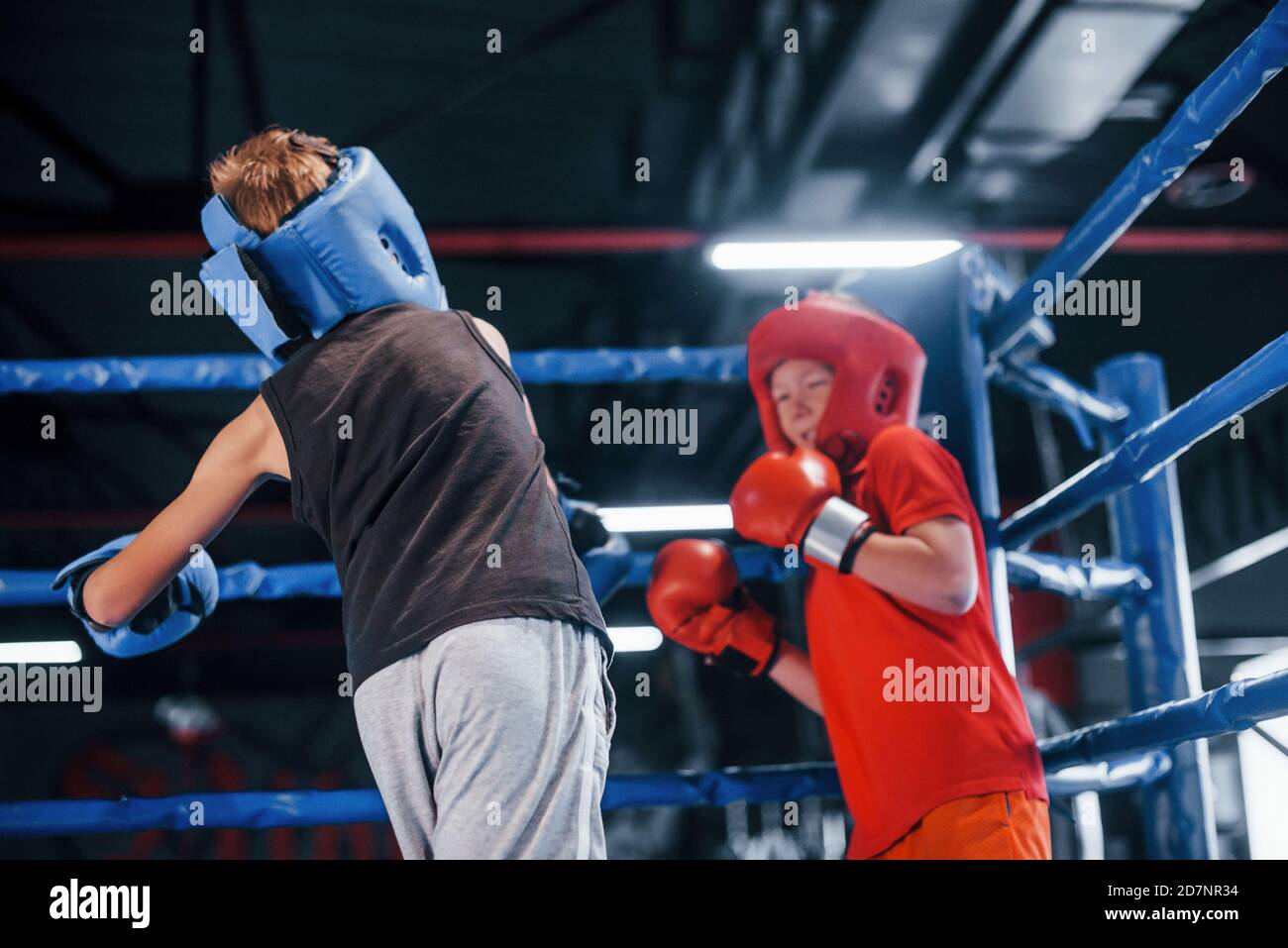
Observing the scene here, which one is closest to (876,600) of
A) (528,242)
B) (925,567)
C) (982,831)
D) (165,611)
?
(925,567)

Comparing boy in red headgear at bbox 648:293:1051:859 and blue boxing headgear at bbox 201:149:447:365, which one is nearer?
blue boxing headgear at bbox 201:149:447:365

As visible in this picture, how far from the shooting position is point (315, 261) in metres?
1.36

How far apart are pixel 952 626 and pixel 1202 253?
408cm

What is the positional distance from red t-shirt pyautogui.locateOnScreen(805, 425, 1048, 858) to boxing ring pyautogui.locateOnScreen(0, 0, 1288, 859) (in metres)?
0.07

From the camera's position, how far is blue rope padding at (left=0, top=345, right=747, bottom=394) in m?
1.83

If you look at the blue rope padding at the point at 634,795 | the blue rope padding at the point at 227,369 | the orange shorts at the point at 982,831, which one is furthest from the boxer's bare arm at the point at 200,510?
the orange shorts at the point at 982,831

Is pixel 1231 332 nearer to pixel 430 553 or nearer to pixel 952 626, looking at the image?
pixel 952 626

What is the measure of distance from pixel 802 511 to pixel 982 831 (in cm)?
55

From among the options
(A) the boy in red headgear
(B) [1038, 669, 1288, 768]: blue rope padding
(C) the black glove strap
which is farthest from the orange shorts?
(C) the black glove strap

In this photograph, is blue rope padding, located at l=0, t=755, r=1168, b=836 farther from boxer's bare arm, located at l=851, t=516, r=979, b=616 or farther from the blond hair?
the blond hair

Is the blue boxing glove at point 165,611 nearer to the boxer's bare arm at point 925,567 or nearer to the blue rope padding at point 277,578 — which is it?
the blue rope padding at point 277,578

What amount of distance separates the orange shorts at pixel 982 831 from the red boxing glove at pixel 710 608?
39 centimetres

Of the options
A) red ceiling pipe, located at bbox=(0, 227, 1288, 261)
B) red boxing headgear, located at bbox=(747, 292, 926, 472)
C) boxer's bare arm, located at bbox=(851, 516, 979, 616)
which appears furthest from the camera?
red ceiling pipe, located at bbox=(0, 227, 1288, 261)

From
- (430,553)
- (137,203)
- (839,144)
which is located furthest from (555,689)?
(137,203)
